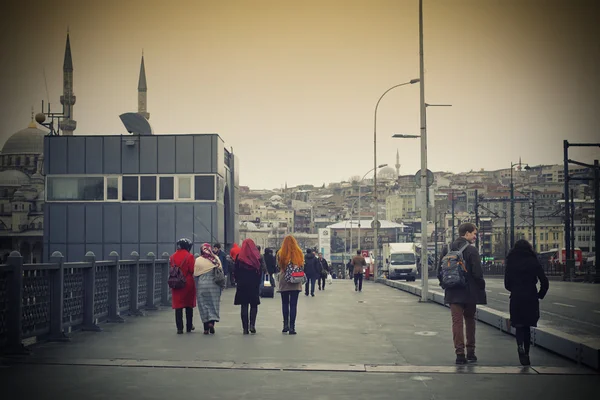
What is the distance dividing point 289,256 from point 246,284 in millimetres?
891

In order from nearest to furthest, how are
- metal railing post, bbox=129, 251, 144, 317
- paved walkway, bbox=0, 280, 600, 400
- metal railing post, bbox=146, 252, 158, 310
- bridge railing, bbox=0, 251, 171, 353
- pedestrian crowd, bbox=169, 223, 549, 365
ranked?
paved walkway, bbox=0, 280, 600, 400 < pedestrian crowd, bbox=169, 223, 549, 365 < bridge railing, bbox=0, 251, 171, 353 < metal railing post, bbox=129, 251, 144, 317 < metal railing post, bbox=146, 252, 158, 310

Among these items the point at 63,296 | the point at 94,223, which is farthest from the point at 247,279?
the point at 94,223

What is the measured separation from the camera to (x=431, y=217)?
2691 cm

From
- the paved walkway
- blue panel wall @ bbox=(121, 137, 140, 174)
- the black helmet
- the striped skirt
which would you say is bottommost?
the paved walkway

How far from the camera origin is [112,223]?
41.3 m

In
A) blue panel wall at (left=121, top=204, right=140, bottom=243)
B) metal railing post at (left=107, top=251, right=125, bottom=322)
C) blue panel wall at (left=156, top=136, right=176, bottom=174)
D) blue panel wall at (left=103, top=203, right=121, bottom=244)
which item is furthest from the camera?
blue panel wall at (left=103, top=203, right=121, bottom=244)

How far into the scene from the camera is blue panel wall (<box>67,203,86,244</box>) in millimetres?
41531

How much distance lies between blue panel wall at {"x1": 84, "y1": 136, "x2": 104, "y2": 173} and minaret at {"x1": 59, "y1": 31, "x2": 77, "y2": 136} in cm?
10518

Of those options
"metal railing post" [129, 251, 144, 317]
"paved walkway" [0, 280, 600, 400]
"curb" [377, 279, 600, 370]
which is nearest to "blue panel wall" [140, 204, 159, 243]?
"metal railing post" [129, 251, 144, 317]

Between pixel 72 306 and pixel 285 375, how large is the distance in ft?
19.0

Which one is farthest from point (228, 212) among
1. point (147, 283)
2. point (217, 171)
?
point (147, 283)

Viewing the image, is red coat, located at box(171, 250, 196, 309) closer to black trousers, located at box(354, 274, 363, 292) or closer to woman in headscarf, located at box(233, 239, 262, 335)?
woman in headscarf, located at box(233, 239, 262, 335)

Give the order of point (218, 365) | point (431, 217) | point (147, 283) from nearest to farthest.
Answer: point (218, 365), point (147, 283), point (431, 217)

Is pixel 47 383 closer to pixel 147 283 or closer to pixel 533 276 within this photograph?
pixel 533 276
